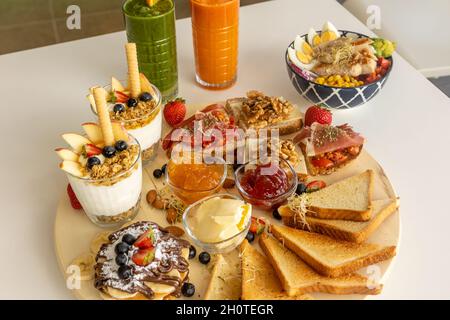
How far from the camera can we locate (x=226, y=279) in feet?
5.90

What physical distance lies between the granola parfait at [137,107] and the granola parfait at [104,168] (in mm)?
118

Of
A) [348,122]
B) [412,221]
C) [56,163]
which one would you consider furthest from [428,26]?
[56,163]

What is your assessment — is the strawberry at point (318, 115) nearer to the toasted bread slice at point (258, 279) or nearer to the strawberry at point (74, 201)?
the toasted bread slice at point (258, 279)

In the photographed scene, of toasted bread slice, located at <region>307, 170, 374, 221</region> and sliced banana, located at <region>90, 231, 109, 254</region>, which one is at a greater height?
toasted bread slice, located at <region>307, 170, 374, 221</region>

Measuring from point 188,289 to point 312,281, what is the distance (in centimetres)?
41

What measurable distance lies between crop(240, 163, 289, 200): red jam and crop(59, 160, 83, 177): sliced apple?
2.09ft

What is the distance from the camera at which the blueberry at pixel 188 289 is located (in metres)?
1.74

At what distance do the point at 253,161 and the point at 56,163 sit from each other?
85cm

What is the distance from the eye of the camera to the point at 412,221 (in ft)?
6.69

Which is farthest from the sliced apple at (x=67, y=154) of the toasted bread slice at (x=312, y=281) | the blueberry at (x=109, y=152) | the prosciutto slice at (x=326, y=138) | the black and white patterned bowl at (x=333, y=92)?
the black and white patterned bowl at (x=333, y=92)

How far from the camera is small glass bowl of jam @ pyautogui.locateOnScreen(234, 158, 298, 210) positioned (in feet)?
6.61

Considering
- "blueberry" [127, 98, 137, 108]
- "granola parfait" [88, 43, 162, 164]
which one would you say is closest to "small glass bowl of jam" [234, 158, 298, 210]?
"granola parfait" [88, 43, 162, 164]

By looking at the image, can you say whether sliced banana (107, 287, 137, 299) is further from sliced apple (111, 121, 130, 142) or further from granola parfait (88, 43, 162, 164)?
granola parfait (88, 43, 162, 164)

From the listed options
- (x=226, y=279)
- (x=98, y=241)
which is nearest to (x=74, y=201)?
(x=98, y=241)
